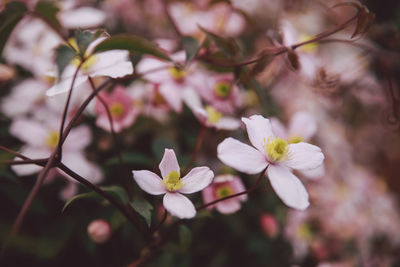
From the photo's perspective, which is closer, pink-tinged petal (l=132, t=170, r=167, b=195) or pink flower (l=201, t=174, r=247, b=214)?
pink-tinged petal (l=132, t=170, r=167, b=195)

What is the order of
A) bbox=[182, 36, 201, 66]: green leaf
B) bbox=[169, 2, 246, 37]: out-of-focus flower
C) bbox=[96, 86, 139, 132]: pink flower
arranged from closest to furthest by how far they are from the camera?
bbox=[182, 36, 201, 66]: green leaf < bbox=[96, 86, 139, 132]: pink flower < bbox=[169, 2, 246, 37]: out-of-focus flower

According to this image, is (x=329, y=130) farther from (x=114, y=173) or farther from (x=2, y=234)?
(x=2, y=234)

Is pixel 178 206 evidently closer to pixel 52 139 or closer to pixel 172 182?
pixel 172 182

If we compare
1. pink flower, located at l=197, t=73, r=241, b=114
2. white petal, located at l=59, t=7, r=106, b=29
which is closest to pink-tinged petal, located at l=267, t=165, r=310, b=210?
pink flower, located at l=197, t=73, r=241, b=114

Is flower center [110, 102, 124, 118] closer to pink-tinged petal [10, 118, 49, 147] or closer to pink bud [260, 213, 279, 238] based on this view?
pink-tinged petal [10, 118, 49, 147]

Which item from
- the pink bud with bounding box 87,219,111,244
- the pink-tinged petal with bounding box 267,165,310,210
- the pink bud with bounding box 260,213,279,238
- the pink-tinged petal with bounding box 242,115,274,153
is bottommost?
the pink bud with bounding box 260,213,279,238

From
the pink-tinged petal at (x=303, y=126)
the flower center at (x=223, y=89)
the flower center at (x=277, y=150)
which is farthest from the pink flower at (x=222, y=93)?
the flower center at (x=277, y=150)

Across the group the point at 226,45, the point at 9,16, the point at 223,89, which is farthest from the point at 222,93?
the point at 9,16
